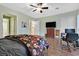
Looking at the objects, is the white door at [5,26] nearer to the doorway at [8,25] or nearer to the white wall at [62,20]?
the doorway at [8,25]

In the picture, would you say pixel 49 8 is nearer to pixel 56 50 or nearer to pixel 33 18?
pixel 33 18

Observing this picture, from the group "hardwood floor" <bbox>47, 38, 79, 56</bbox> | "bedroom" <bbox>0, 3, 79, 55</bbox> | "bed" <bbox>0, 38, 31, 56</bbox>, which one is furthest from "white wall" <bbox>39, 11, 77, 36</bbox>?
"bed" <bbox>0, 38, 31, 56</bbox>

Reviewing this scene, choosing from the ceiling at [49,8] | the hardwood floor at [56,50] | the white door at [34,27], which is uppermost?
the ceiling at [49,8]

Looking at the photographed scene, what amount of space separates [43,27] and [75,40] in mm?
513

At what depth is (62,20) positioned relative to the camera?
2.03 meters

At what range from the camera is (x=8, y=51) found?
1921mm

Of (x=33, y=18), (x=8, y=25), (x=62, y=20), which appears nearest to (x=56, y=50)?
(x=62, y=20)

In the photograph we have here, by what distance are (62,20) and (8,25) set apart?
2.65 feet

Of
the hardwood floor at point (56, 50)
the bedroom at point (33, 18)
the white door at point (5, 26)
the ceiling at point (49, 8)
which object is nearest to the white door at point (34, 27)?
the bedroom at point (33, 18)

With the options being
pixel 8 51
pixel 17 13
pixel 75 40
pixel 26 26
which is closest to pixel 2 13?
pixel 17 13

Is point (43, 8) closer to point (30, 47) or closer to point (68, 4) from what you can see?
point (68, 4)

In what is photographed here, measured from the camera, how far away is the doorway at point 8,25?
1.96m

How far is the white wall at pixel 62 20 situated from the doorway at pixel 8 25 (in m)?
0.42

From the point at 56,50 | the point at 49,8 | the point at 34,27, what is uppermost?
the point at 49,8
